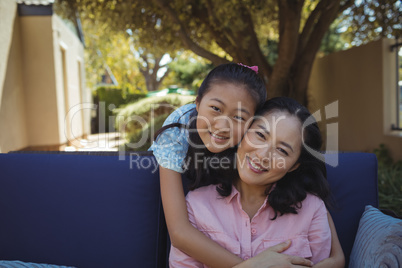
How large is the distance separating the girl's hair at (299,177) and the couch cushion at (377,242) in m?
0.27

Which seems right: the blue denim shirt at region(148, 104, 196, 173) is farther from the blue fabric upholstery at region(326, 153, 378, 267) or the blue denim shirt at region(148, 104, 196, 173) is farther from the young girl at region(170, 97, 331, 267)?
the blue fabric upholstery at region(326, 153, 378, 267)

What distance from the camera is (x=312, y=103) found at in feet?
27.7

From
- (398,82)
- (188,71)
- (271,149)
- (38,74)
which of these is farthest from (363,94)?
(188,71)

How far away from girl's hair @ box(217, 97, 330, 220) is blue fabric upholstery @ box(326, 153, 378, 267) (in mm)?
259

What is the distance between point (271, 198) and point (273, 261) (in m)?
A: 0.34

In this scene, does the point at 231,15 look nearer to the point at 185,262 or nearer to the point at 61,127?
the point at 185,262

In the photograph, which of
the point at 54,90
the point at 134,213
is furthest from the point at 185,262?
the point at 54,90

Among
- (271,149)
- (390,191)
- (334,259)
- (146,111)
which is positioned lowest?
(390,191)

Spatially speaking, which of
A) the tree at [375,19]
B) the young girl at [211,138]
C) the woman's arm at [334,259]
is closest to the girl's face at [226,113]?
the young girl at [211,138]

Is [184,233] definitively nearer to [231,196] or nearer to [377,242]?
[231,196]

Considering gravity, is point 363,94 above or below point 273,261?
above

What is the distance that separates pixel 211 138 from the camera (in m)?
1.89

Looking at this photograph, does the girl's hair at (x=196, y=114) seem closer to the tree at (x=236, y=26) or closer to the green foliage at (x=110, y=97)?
the tree at (x=236, y=26)

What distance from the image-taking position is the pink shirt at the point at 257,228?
183 centimetres
